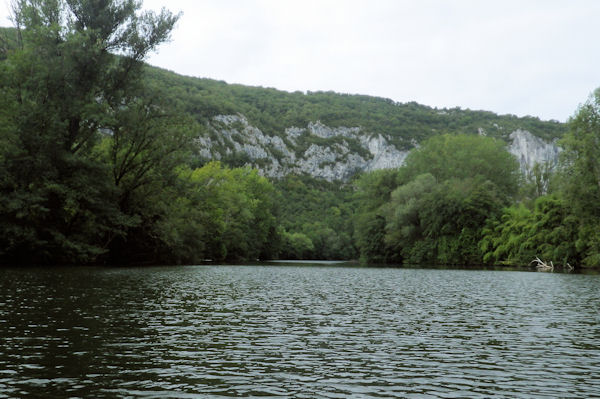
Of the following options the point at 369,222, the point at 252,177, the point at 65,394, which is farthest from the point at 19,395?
the point at 252,177

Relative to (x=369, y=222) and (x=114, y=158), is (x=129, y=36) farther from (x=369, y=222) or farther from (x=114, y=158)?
(x=369, y=222)

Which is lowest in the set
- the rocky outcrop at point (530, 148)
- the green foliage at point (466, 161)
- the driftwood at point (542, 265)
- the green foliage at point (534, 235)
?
the driftwood at point (542, 265)

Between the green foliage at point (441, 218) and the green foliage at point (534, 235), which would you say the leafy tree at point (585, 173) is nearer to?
the green foliage at point (534, 235)

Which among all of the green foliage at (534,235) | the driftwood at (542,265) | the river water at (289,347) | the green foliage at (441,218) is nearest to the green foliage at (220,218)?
the green foliage at (441,218)

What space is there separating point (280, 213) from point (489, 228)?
185 feet

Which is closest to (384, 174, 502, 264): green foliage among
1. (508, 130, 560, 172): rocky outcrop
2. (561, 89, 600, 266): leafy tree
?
(561, 89, 600, 266): leafy tree

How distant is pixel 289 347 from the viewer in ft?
40.9

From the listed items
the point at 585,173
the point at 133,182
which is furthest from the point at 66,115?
the point at 585,173

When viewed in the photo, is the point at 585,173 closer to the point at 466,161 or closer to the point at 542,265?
the point at 542,265

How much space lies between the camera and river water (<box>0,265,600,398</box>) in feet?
29.2

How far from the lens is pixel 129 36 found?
50.4m

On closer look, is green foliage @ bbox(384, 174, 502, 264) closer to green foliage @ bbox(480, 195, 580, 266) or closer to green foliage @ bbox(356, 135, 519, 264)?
green foliage @ bbox(356, 135, 519, 264)

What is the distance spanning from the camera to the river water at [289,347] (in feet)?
29.2

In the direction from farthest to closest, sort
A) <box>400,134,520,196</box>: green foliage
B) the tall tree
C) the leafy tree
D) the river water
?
<box>400,134,520,196</box>: green foliage
the leafy tree
the tall tree
the river water
